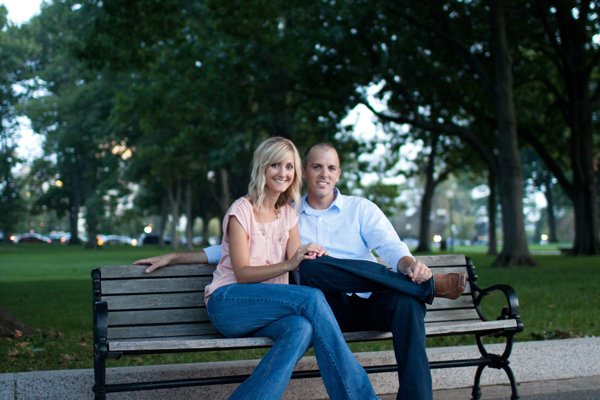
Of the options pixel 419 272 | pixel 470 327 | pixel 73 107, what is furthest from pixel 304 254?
pixel 73 107

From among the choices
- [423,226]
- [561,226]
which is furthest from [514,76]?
[561,226]

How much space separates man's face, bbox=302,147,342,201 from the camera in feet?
14.6

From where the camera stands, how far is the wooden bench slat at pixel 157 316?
167 inches

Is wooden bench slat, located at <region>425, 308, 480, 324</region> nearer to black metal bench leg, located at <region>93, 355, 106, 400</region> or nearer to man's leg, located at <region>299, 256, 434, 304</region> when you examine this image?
man's leg, located at <region>299, 256, 434, 304</region>

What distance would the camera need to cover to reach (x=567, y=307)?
28.6 feet

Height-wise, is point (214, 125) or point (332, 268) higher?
point (214, 125)

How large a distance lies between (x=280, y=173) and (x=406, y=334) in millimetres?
1198

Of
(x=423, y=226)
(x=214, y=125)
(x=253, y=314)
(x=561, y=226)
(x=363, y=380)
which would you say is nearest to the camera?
(x=363, y=380)

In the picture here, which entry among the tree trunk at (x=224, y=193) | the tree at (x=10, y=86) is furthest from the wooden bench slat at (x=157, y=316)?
the tree at (x=10, y=86)

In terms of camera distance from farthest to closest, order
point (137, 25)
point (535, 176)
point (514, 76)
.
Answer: point (535, 176) < point (514, 76) < point (137, 25)

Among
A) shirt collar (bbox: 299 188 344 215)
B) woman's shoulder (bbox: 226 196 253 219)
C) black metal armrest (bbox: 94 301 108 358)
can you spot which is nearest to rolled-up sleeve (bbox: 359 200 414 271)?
shirt collar (bbox: 299 188 344 215)

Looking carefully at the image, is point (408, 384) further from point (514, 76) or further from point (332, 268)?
point (514, 76)

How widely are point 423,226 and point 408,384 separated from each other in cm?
3405

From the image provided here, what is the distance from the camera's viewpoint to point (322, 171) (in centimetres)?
447
